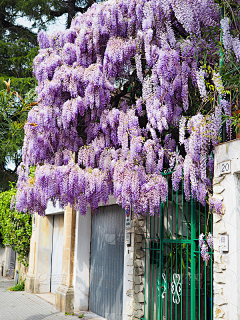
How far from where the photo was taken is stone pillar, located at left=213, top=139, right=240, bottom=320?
175 inches

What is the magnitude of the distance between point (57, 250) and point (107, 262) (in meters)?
3.59

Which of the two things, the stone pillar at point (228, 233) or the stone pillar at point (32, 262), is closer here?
the stone pillar at point (228, 233)

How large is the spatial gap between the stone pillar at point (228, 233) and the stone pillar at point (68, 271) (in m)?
4.73

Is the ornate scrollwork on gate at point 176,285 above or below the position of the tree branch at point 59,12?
below

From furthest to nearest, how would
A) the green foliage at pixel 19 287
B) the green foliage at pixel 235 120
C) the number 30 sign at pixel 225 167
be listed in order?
the green foliage at pixel 19 287
the green foliage at pixel 235 120
the number 30 sign at pixel 225 167

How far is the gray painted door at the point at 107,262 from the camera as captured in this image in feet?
25.5

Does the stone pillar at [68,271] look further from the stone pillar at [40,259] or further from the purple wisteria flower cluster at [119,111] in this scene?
the stone pillar at [40,259]

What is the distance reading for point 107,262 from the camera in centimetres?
820

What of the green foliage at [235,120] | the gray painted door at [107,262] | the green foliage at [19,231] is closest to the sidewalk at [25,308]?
the gray painted door at [107,262]

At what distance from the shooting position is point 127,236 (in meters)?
7.12

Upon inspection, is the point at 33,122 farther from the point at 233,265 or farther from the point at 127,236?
the point at 233,265

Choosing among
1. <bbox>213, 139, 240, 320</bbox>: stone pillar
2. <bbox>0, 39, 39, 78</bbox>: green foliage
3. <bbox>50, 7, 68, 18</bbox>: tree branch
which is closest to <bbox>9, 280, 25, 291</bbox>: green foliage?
<bbox>0, 39, 39, 78</bbox>: green foliage

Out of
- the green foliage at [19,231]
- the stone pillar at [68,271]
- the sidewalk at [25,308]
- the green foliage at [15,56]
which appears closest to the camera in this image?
the sidewalk at [25,308]

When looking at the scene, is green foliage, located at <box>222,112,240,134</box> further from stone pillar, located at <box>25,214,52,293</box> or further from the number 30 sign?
stone pillar, located at <box>25,214,52,293</box>
